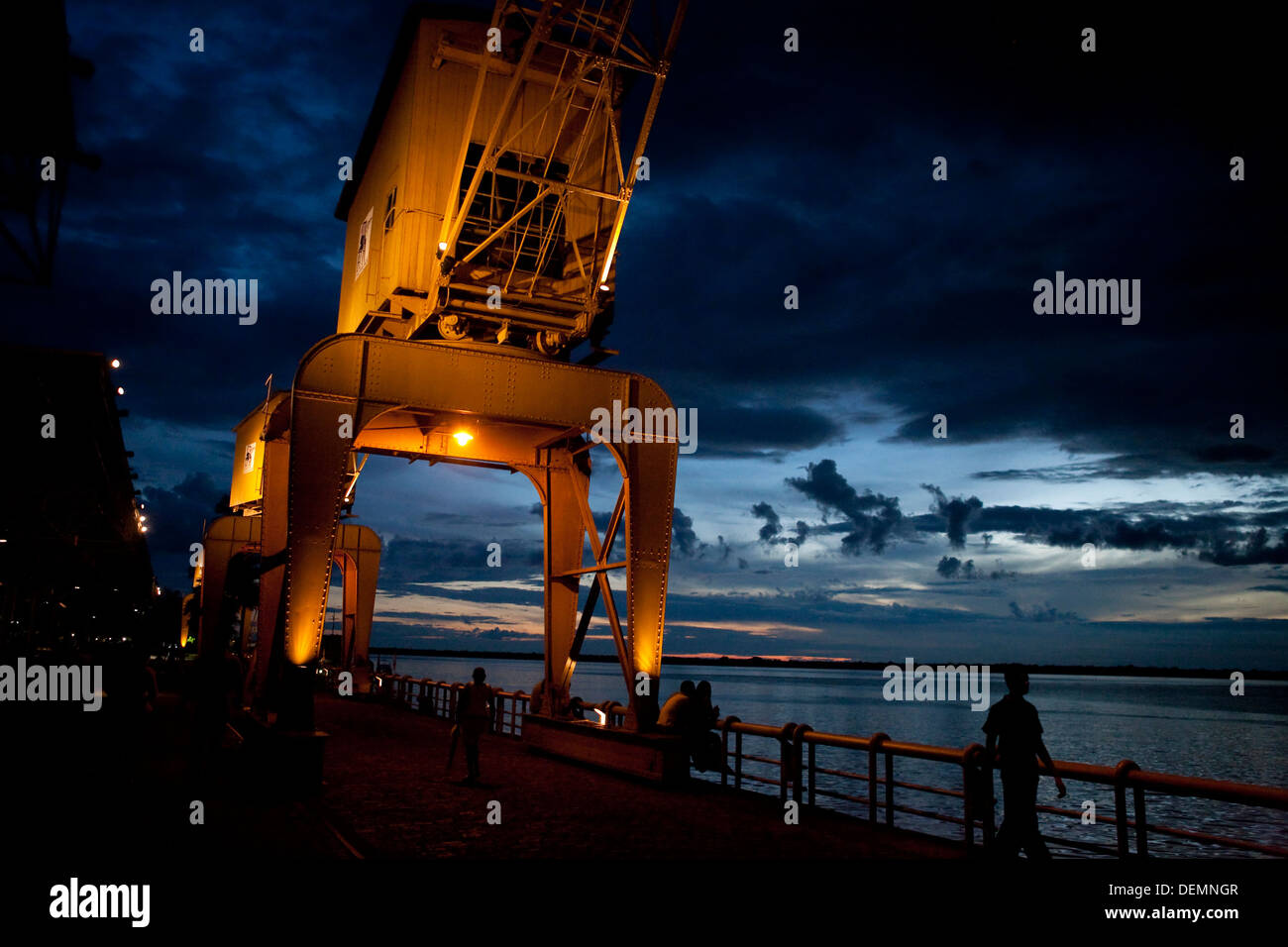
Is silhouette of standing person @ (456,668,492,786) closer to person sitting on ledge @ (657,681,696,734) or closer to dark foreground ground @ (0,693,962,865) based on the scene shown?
dark foreground ground @ (0,693,962,865)

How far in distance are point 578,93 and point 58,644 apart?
70.5 meters

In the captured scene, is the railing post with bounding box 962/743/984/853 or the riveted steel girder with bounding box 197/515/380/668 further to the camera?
the riveted steel girder with bounding box 197/515/380/668

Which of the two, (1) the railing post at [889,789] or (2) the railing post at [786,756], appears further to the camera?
(2) the railing post at [786,756]

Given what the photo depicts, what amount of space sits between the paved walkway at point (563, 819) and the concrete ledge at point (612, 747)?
236 millimetres

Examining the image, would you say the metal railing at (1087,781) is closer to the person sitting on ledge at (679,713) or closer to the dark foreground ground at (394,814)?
the dark foreground ground at (394,814)

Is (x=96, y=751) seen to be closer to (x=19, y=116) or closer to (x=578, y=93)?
(x=19, y=116)

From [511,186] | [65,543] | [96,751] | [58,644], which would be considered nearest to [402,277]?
[511,186]

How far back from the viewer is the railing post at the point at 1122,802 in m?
8.98

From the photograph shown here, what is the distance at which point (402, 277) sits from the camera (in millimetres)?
19109

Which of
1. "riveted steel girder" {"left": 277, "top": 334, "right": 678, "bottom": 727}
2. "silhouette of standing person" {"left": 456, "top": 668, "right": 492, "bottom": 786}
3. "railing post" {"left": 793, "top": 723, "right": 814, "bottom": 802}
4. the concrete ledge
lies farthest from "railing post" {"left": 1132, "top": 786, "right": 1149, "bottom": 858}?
"silhouette of standing person" {"left": 456, "top": 668, "right": 492, "bottom": 786}

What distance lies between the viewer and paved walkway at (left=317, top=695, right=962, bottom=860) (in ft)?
32.4

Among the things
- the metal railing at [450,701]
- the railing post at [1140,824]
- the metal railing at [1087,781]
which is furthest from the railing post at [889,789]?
the metal railing at [450,701]

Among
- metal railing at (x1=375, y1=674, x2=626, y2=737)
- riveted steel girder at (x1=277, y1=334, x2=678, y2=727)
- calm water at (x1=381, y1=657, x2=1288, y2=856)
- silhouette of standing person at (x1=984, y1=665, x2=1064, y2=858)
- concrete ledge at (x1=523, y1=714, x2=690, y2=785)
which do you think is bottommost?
calm water at (x1=381, y1=657, x2=1288, y2=856)

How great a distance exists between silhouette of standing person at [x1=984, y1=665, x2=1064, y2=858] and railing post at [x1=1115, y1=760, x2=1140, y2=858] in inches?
22.0
